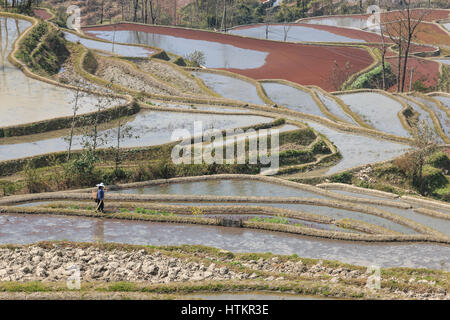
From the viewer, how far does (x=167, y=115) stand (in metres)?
35.0

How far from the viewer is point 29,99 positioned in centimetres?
3603

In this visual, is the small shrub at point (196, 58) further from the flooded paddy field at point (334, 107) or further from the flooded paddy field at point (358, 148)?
the flooded paddy field at point (358, 148)

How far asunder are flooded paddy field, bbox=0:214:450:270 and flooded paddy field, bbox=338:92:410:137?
60.9 feet

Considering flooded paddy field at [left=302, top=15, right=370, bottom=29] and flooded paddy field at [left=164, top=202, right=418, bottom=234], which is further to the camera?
flooded paddy field at [left=302, top=15, right=370, bottom=29]

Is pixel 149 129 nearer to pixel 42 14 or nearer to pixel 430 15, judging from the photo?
pixel 42 14

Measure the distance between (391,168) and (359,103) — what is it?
1587 centimetres

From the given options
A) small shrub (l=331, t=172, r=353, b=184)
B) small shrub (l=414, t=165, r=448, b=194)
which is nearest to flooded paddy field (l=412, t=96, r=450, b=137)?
small shrub (l=414, t=165, r=448, b=194)

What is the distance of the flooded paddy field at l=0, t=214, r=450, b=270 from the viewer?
749 inches

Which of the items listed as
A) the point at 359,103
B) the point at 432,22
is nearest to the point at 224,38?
the point at 359,103

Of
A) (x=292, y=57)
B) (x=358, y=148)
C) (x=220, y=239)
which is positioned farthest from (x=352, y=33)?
(x=220, y=239)

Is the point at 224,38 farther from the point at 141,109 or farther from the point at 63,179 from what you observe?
the point at 63,179

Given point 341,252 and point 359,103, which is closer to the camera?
point 341,252

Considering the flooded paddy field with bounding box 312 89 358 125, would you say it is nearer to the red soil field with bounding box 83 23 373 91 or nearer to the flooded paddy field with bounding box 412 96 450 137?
the flooded paddy field with bounding box 412 96 450 137

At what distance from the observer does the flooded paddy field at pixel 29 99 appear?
32.8 m
